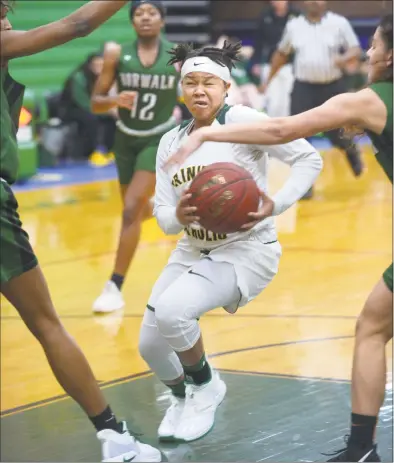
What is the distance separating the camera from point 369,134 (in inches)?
172

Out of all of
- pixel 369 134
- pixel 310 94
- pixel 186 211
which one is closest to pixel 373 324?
pixel 369 134

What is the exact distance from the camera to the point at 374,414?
4559 mm

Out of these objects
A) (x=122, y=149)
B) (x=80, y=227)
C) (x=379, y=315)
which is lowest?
(x=80, y=227)

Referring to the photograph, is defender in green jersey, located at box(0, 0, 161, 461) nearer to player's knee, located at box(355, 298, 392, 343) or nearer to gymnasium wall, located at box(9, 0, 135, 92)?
player's knee, located at box(355, 298, 392, 343)

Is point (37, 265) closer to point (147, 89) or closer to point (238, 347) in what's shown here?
point (238, 347)

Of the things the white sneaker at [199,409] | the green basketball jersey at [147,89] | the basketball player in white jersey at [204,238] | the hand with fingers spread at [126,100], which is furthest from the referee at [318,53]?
the basketball player in white jersey at [204,238]

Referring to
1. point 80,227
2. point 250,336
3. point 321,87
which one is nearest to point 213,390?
point 250,336

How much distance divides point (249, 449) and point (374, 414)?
3.28ft

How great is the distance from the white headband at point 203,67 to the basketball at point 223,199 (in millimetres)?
794

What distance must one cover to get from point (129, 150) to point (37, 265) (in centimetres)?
402

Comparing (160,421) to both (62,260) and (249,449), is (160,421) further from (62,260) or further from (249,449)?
(62,260)

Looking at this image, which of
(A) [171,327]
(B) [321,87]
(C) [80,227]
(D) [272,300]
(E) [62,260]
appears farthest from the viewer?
(B) [321,87]

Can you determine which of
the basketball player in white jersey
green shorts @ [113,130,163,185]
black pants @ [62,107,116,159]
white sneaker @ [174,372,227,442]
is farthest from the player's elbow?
black pants @ [62,107,116,159]

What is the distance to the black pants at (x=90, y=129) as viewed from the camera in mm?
17375
